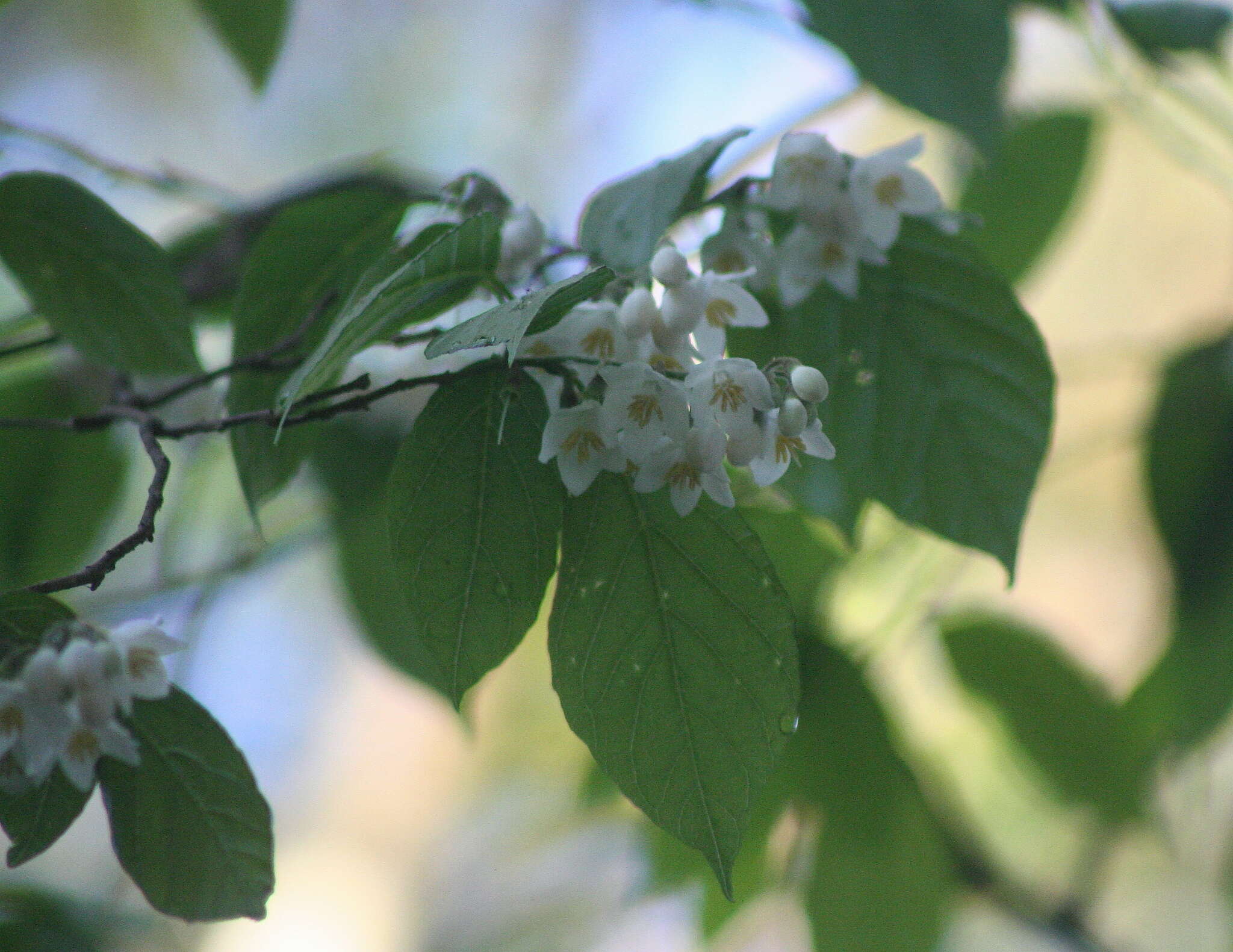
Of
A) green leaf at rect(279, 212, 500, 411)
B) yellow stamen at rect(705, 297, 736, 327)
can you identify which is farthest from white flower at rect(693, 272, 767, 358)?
green leaf at rect(279, 212, 500, 411)

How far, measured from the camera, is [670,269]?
17.2 inches

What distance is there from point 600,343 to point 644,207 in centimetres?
9

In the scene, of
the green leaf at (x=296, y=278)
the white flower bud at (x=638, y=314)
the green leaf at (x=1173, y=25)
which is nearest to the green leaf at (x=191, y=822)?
the green leaf at (x=296, y=278)

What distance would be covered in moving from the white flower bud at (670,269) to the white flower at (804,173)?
0.36 feet

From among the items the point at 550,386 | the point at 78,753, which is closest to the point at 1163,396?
the point at 550,386

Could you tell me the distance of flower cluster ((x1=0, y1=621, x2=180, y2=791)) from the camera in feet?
1.34

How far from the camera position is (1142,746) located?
3.29ft

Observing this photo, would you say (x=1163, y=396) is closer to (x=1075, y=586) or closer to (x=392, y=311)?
(x=392, y=311)

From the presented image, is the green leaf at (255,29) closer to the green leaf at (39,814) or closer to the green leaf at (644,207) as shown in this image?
the green leaf at (644,207)

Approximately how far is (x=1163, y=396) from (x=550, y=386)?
79 cm

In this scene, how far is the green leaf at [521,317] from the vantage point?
13.6 inches

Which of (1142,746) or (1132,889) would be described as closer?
(1142,746)

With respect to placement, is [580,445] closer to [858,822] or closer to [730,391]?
[730,391]

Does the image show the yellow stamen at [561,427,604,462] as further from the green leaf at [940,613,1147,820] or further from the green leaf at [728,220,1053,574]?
the green leaf at [940,613,1147,820]
